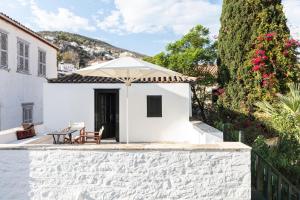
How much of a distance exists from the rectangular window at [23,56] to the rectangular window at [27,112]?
1.95 metres

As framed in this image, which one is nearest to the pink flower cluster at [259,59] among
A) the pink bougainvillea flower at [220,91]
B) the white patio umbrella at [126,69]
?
the pink bougainvillea flower at [220,91]

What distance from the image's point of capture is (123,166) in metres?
6.66

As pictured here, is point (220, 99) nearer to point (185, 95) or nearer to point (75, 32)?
point (185, 95)

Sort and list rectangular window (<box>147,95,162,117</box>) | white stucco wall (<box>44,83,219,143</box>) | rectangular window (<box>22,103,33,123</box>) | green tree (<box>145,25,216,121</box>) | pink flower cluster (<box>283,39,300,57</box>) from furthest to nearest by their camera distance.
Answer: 1. green tree (<box>145,25,216,121</box>)
2. rectangular window (<box>22,103,33,123</box>)
3. pink flower cluster (<box>283,39,300,57</box>)
4. rectangular window (<box>147,95,162,117</box>)
5. white stucco wall (<box>44,83,219,143</box>)

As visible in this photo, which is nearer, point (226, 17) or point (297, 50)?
point (297, 50)

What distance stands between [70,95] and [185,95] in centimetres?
523

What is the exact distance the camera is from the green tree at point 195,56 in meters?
18.0

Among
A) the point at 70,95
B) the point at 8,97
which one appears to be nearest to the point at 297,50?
the point at 70,95

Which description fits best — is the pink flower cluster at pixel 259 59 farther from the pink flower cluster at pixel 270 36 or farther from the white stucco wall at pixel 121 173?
the white stucco wall at pixel 121 173

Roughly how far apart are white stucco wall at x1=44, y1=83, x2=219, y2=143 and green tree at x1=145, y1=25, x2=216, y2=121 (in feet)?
18.0

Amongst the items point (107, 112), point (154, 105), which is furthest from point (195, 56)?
point (107, 112)

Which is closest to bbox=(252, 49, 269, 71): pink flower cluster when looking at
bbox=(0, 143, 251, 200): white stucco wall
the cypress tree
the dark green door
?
the cypress tree

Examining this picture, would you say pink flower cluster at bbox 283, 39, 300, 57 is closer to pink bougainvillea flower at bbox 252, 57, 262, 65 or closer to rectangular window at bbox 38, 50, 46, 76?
pink bougainvillea flower at bbox 252, 57, 262, 65

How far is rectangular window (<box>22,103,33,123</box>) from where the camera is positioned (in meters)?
15.5
